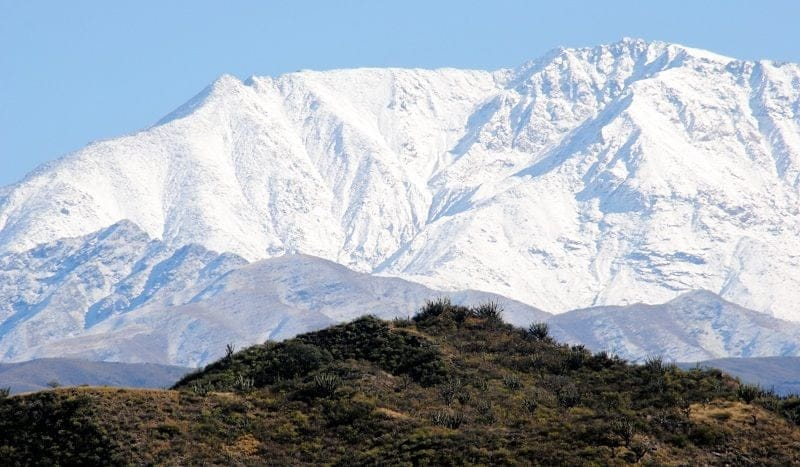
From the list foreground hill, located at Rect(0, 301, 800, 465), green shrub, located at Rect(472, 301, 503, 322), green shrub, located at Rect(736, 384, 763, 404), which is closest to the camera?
foreground hill, located at Rect(0, 301, 800, 465)

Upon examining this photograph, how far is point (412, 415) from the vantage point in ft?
289

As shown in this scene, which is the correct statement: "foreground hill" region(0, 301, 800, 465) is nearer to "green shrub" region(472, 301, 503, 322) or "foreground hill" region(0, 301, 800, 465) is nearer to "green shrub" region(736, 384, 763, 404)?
"green shrub" region(736, 384, 763, 404)

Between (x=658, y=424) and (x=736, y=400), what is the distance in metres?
7.99

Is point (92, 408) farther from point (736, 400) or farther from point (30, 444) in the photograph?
point (736, 400)

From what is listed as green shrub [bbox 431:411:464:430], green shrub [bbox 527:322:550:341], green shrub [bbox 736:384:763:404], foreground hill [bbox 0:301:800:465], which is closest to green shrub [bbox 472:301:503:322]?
green shrub [bbox 527:322:550:341]

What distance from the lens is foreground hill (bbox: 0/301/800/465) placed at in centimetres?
7906

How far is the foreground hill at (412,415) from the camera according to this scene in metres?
79.1

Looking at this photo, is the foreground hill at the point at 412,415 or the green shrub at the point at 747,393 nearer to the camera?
the foreground hill at the point at 412,415

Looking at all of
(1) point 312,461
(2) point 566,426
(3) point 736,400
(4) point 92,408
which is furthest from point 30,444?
(3) point 736,400

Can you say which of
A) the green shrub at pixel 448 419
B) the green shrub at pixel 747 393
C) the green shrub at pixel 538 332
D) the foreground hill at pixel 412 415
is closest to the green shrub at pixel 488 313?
the green shrub at pixel 538 332

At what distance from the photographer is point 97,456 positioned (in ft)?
260

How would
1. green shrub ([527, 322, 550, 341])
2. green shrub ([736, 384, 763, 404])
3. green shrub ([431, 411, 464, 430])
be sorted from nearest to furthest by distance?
green shrub ([431, 411, 464, 430]) → green shrub ([736, 384, 763, 404]) → green shrub ([527, 322, 550, 341])

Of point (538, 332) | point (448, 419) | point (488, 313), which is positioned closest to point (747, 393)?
point (448, 419)

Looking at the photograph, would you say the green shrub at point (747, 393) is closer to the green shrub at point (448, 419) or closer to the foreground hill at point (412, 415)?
the foreground hill at point (412, 415)
